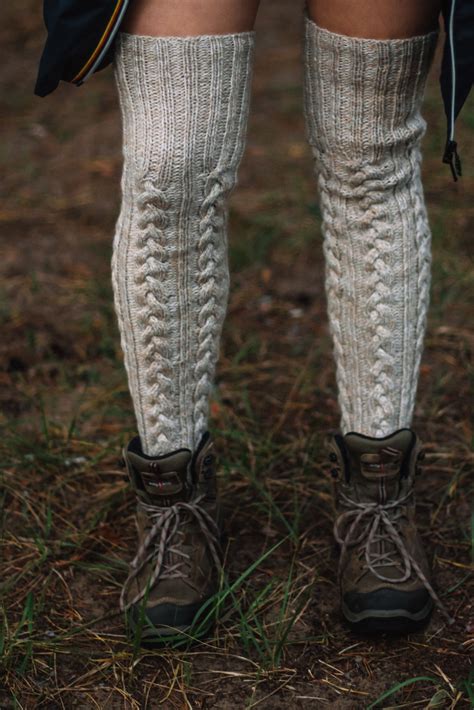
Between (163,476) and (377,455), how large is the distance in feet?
0.98

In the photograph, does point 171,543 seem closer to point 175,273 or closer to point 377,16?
point 175,273

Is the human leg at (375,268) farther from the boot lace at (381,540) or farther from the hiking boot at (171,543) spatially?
the hiking boot at (171,543)

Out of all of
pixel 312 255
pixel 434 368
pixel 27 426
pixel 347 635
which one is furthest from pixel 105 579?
pixel 312 255

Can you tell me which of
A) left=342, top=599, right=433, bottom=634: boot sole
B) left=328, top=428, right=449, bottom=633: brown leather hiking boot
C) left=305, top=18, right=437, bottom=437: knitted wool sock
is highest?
left=305, top=18, right=437, bottom=437: knitted wool sock

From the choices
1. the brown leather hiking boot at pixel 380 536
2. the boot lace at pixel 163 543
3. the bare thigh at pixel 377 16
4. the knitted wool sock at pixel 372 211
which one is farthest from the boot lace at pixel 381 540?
the bare thigh at pixel 377 16

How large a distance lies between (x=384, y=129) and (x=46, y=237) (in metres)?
1.64

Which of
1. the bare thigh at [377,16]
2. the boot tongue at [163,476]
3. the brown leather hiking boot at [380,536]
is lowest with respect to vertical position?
the brown leather hiking boot at [380,536]

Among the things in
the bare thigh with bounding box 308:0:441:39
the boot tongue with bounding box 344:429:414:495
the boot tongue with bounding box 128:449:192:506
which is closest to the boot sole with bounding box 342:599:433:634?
the boot tongue with bounding box 344:429:414:495

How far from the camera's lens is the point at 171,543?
138 centimetres

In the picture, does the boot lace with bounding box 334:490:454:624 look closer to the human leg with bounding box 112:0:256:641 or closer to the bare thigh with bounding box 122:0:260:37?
the human leg with bounding box 112:0:256:641

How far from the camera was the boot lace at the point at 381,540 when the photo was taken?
1376 mm

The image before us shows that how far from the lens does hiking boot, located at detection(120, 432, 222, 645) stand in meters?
1.34

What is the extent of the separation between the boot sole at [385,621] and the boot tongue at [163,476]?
0.29 metres

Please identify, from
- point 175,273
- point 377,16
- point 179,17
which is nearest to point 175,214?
point 175,273
